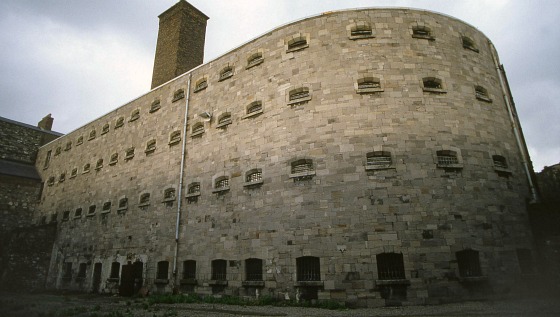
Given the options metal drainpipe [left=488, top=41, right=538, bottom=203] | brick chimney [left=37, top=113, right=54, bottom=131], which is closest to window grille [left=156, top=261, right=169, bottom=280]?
metal drainpipe [left=488, top=41, right=538, bottom=203]

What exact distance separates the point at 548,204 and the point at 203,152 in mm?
13976

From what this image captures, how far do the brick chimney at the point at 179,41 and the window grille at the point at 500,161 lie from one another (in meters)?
18.2

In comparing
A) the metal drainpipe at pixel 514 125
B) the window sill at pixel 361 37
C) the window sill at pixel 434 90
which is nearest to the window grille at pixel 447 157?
the window sill at pixel 434 90

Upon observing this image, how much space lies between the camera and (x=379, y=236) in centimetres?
1069

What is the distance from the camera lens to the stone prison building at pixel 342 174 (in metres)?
10.7

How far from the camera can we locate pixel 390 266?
34.3ft

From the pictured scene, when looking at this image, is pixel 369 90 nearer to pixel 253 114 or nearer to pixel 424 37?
pixel 424 37

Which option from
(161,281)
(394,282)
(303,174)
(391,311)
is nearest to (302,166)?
(303,174)

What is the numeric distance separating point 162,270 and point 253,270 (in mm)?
5486

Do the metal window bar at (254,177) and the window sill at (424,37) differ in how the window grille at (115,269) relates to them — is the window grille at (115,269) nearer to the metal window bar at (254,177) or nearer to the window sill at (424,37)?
the metal window bar at (254,177)

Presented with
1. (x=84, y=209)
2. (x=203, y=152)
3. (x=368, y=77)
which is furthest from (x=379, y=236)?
(x=84, y=209)

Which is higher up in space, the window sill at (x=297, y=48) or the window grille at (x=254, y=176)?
the window sill at (x=297, y=48)

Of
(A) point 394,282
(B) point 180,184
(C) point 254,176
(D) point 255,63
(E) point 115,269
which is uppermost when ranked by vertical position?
(D) point 255,63

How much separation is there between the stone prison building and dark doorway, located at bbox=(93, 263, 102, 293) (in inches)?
25.5
